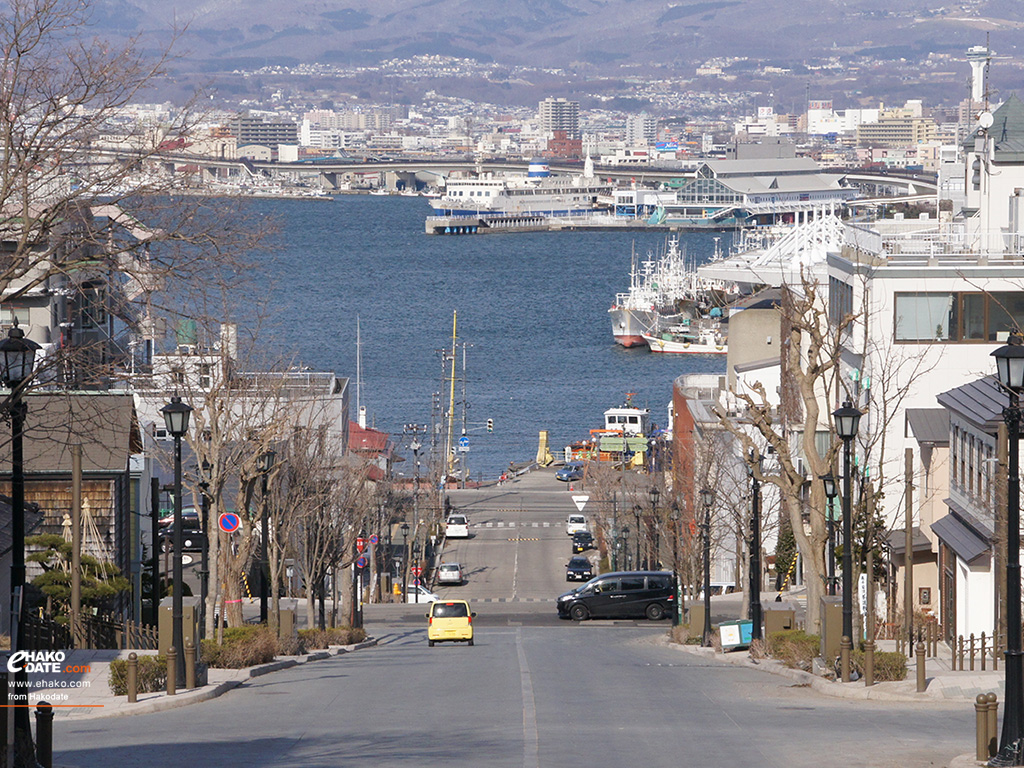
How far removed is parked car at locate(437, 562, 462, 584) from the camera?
199 ft

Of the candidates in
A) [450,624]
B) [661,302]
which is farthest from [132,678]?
[661,302]

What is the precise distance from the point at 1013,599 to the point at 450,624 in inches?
835

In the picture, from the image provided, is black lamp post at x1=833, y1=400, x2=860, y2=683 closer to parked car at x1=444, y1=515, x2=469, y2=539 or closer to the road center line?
the road center line

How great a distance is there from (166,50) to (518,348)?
118m

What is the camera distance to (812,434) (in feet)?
83.9

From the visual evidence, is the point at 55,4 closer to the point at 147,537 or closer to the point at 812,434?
the point at 812,434

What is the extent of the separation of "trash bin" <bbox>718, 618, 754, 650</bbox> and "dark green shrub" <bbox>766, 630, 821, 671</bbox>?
3.62 m

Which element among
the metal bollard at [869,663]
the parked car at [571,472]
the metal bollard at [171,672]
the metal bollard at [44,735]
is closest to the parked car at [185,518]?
the parked car at [571,472]

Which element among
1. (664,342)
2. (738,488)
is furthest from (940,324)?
(664,342)

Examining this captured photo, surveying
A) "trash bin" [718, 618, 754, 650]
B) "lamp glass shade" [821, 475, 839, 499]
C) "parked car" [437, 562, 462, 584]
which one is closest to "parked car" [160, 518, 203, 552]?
"parked car" [437, 562, 462, 584]

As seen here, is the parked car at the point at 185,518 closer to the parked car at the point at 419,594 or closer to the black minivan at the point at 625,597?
the parked car at the point at 419,594

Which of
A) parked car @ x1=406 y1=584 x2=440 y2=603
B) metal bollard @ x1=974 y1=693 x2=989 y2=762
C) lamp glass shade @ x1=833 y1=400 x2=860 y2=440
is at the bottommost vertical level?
parked car @ x1=406 y1=584 x2=440 y2=603

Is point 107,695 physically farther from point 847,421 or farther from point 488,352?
point 488,352

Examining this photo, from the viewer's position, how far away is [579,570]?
60000 millimetres
